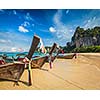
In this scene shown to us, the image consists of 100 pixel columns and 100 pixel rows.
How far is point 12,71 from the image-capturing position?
2.48 meters

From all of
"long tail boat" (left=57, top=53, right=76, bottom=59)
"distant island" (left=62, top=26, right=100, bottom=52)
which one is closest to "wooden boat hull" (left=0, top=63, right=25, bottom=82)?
"long tail boat" (left=57, top=53, right=76, bottom=59)

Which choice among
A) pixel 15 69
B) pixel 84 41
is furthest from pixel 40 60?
pixel 84 41

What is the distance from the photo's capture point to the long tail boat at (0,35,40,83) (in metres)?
2.46

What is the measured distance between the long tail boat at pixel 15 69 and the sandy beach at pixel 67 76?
1.7 inches

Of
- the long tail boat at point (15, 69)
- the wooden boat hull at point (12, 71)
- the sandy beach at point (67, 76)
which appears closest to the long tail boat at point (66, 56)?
the sandy beach at point (67, 76)

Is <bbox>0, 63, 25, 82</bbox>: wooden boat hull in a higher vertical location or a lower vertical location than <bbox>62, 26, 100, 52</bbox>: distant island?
lower

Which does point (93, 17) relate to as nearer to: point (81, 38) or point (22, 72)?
point (81, 38)

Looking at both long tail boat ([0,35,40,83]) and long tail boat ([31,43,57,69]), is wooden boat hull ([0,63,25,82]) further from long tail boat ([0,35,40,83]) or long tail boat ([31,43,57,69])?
long tail boat ([31,43,57,69])

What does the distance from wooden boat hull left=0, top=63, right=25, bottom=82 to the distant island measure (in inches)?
18.7

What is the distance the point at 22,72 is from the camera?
8.13 ft
